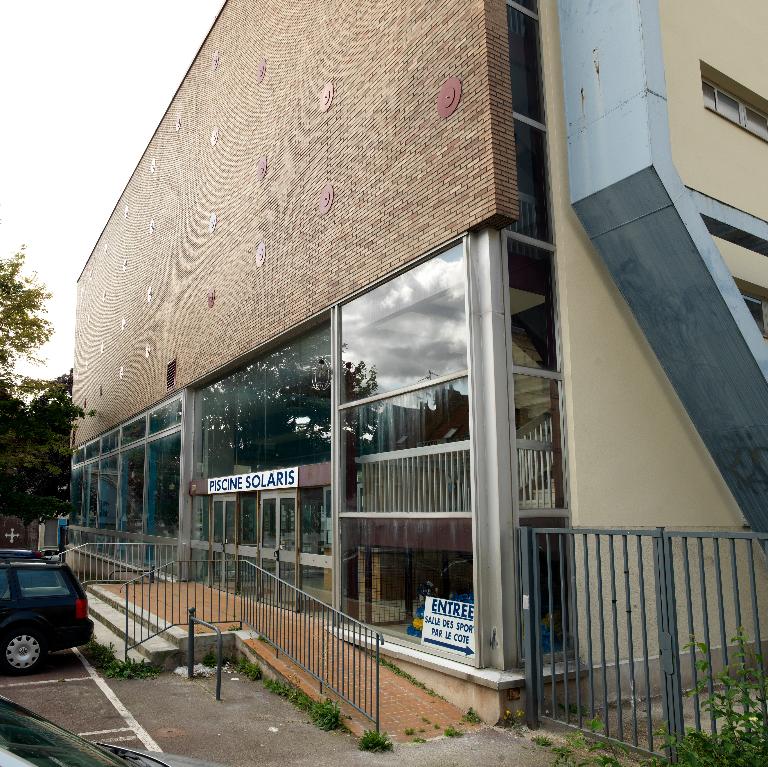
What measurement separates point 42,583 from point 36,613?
459 millimetres

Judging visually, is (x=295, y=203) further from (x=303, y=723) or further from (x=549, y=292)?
(x=303, y=723)

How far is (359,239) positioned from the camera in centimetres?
1171

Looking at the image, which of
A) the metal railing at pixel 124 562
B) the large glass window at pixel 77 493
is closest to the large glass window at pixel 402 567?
the metal railing at pixel 124 562

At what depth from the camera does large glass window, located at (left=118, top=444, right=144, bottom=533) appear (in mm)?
23681

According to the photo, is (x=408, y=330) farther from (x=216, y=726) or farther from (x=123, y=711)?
(x=123, y=711)

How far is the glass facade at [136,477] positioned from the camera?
20828 millimetres

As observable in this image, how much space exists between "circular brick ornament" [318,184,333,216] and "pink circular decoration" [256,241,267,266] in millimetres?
2743

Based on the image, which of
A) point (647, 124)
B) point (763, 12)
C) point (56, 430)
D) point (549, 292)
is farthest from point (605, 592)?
point (56, 430)

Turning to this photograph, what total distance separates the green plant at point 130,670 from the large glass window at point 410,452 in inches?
141

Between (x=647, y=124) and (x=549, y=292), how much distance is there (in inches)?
90.5

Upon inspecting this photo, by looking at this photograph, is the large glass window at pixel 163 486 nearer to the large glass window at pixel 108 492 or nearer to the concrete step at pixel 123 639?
the concrete step at pixel 123 639

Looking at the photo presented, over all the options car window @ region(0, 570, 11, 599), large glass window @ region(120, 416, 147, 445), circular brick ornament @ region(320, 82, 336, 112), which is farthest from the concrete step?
circular brick ornament @ region(320, 82, 336, 112)

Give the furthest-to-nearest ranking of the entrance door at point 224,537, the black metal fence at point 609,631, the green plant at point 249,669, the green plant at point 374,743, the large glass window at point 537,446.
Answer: the entrance door at point 224,537 → the green plant at point 249,669 → the large glass window at point 537,446 → the green plant at point 374,743 → the black metal fence at point 609,631

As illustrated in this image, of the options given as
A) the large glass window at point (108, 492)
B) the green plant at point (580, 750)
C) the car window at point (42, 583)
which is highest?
the large glass window at point (108, 492)
